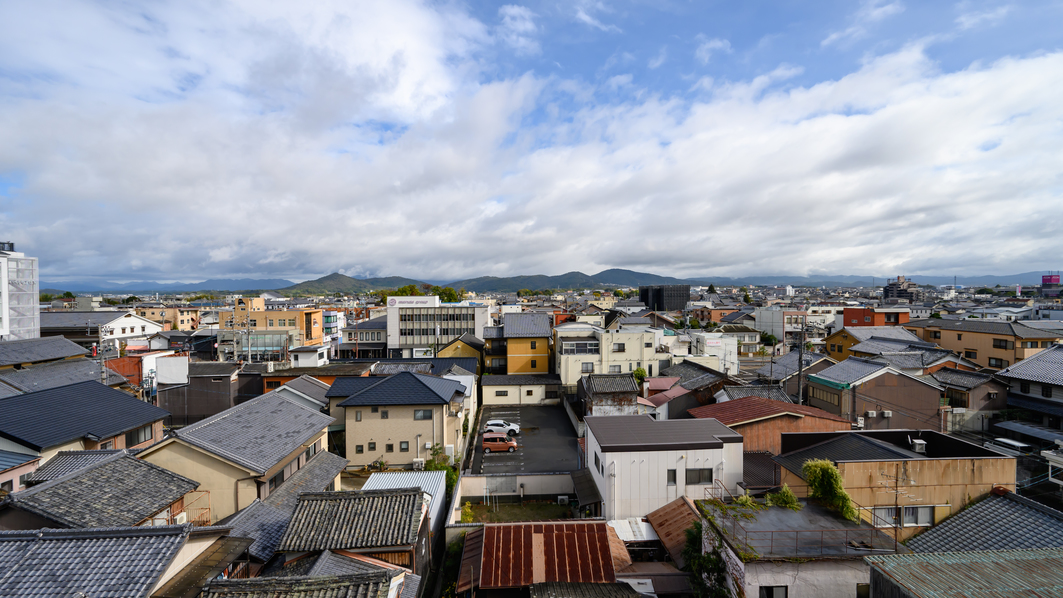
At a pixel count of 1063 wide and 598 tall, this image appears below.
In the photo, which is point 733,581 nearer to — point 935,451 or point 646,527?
point 646,527

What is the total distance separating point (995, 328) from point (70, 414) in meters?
55.5

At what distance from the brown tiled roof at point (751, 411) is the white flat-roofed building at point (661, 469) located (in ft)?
11.0

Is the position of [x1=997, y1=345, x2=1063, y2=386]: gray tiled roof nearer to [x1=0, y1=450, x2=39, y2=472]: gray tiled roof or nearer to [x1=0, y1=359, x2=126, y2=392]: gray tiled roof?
[x1=0, y1=450, x2=39, y2=472]: gray tiled roof

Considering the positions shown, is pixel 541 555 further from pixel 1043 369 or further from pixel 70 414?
pixel 1043 369

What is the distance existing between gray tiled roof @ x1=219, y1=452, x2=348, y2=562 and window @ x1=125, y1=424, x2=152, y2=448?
7.73 metres

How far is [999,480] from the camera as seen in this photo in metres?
11.0

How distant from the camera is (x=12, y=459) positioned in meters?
12.9

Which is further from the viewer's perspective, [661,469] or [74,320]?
[74,320]

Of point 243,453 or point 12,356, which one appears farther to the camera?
point 12,356

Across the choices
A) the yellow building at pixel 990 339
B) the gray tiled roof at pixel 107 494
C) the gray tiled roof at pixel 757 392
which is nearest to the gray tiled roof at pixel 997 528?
the gray tiled roof at pixel 757 392

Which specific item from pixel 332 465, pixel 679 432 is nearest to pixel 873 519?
pixel 679 432

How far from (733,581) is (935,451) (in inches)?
362

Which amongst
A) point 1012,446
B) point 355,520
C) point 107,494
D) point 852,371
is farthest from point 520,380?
point 1012,446

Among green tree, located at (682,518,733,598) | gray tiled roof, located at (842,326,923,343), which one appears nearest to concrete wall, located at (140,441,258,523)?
green tree, located at (682,518,733,598)
